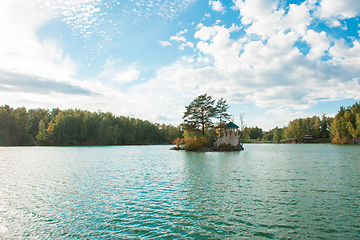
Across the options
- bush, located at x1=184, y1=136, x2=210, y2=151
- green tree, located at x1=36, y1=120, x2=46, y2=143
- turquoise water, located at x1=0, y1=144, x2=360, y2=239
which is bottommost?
turquoise water, located at x1=0, y1=144, x2=360, y2=239

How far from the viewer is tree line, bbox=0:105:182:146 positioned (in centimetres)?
7750

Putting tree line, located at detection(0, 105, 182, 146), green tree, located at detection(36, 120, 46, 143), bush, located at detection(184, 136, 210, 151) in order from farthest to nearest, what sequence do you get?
green tree, located at detection(36, 120, 46, 143), tree line, located at detection(0, 105, 182, 146), bush, located at detection(184, 136, 210, 151)

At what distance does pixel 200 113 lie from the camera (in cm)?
5466

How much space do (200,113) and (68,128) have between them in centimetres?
6565

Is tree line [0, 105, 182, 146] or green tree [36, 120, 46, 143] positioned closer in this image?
tree line [0, 105, 182, 146]

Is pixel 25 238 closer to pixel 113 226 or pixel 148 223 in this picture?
pixel 113 226

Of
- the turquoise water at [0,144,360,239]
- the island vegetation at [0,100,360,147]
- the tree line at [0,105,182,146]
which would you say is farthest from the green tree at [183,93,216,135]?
the tree line at [0,105,182,146]

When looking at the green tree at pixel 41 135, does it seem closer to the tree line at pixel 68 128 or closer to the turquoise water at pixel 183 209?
the tree line at pixel 68 128

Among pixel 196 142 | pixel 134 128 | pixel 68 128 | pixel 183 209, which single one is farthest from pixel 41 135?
pixel 183 209

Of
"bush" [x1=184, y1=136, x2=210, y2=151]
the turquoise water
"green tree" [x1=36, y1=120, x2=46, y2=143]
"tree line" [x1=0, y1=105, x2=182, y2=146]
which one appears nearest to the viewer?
the turquoise water

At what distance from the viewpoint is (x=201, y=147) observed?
164ft

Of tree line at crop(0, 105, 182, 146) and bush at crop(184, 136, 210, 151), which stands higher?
tree line at crop(0, 105, 182, 146)

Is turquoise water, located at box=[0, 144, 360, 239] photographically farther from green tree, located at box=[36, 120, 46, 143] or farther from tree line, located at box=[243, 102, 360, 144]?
tree line, located at box=[243, 102, 360, 144]

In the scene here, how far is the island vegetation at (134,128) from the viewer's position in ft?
179
